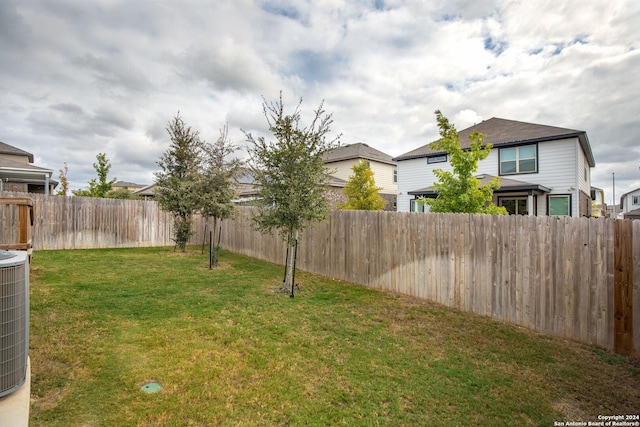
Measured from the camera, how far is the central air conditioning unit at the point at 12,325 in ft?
6.56

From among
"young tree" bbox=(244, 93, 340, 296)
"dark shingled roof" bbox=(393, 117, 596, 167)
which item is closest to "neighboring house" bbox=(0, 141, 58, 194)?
"young tree" bbox=(244, 93, 340, 296)

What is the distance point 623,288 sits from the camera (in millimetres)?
4016

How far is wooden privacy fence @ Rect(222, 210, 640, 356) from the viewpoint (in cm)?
409

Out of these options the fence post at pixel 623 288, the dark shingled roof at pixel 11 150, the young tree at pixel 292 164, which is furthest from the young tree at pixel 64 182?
the fence post at pixel 623 288

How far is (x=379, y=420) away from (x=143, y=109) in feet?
56.1

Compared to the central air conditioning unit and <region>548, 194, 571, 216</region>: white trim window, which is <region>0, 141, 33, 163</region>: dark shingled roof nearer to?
the central air conditioning unit

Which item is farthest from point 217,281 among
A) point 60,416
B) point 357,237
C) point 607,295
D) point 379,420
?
point 607,295

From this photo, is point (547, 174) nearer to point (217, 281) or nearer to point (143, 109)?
point (217, 281)

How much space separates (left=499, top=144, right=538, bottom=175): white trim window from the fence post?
Result: 12092 mm

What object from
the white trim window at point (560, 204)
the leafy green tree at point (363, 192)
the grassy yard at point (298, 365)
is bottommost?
the grassy yard at point (298, 365)

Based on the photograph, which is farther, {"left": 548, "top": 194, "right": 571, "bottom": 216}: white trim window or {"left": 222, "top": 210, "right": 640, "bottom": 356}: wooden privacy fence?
{"left": 548, "top": 194, "right": 571, "bottom": 216}: white trim window

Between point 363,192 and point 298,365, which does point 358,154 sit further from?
point 298,365

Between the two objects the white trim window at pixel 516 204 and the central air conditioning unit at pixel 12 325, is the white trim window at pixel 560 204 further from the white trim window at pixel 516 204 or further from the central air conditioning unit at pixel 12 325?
the central air conditioning unit at pixel 12 325

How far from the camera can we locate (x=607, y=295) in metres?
4.14
